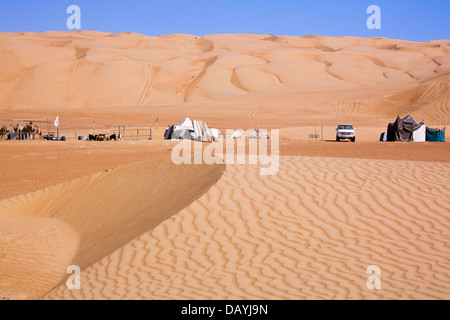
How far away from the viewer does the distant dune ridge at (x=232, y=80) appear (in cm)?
4980

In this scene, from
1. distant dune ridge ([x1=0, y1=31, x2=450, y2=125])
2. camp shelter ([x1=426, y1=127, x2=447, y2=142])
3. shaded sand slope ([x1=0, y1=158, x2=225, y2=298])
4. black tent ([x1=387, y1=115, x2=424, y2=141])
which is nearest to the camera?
shaded sand slope ([x1=0, y1=158, x2=225, y2=298])

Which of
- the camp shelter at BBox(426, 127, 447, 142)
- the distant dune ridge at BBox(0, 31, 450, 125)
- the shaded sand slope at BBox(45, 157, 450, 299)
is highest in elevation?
the distant dune ridge at BBox(0, 31, 450, 125)

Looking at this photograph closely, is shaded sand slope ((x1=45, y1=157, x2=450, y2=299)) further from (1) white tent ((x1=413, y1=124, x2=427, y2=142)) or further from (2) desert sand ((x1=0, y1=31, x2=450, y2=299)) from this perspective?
(1) white tent ((x1=413, y1=124, x2=427, y2=142))

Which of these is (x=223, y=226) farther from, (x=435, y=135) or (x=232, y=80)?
(x=232, y=80)

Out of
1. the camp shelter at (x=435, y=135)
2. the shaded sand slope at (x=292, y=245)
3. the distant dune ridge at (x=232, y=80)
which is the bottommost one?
the shaded sand slope at (x=292, y=245)

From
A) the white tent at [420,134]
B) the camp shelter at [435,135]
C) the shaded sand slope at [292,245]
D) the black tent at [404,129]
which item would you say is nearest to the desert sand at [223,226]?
the shaded sand slope at [292,245]

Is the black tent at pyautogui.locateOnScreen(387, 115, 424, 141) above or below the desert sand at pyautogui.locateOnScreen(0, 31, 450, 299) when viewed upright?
above

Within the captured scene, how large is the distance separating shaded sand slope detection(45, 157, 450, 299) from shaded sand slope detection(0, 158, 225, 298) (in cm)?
76

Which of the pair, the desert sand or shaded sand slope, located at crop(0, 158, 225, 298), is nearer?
the desert sand

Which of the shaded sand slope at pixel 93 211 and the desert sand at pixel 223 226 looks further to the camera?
the shaded sand slope at pixel 93 211

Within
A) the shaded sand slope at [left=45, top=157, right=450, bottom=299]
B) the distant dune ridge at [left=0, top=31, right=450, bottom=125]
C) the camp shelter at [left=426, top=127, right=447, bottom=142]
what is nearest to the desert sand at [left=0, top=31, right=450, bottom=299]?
the shaded sand slope at [left=45, top=157, right=450, bottom=299]

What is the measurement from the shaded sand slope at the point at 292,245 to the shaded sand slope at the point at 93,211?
760 millimetres

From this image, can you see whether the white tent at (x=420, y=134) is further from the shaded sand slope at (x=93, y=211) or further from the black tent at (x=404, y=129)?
the shaded sand slope at (x=93, y=211)

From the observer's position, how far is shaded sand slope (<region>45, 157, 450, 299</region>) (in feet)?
18.3
